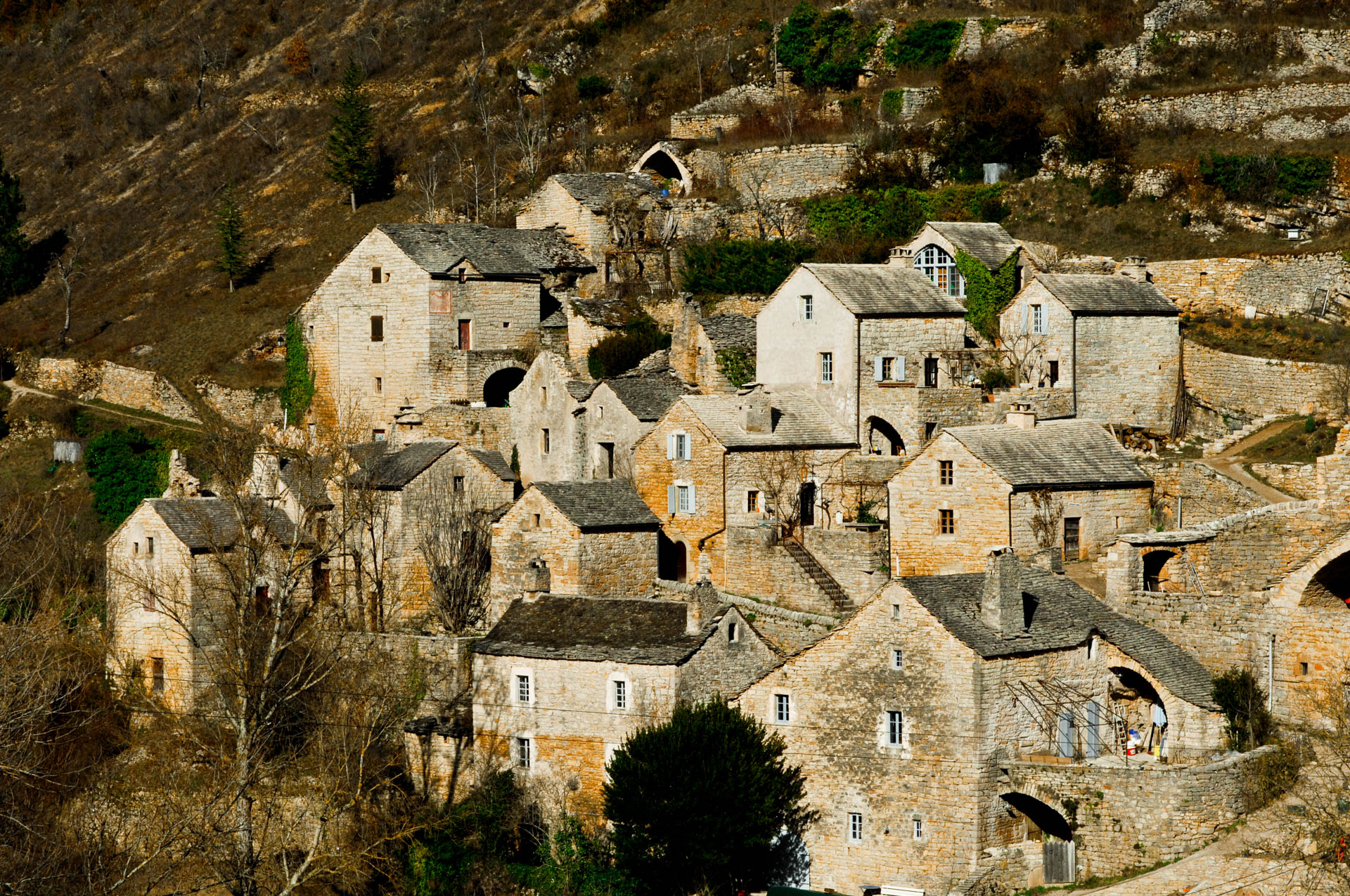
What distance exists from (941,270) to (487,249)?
1621 cm

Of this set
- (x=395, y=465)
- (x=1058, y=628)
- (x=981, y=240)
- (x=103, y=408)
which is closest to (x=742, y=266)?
(x=981, y=240)

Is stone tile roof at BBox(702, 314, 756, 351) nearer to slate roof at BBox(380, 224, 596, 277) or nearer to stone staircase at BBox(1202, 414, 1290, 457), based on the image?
slate roof at BBox(380, 224, 596, 277)

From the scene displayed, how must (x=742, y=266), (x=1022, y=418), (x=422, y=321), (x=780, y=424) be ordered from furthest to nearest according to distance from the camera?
(x=422, y=321) → (x=742, y=266) → (x=780, y=424) → (x=1022, y=418)

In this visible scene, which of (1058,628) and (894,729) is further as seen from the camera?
(1058,628)

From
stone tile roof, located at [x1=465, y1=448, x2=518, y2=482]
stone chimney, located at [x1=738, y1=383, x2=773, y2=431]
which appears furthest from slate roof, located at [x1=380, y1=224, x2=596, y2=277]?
stone chimney, located at [x1=738, y1=383, x2=773, y2=431]

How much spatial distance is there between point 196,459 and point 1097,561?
33913 millimetres

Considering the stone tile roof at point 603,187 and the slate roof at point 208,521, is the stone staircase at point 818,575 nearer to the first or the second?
the slate roof at point 208,521

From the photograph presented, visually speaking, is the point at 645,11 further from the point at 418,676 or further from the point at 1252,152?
the point at 418,676

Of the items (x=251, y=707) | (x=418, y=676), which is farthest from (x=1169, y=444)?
(x=251, y=707)

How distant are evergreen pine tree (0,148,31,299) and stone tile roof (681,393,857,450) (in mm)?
54832

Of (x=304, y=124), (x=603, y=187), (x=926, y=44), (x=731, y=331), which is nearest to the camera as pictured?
(x=731, y=331)

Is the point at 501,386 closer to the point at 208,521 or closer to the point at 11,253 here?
the point at 208,521

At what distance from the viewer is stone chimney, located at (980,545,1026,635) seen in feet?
131

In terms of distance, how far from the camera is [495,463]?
54.7 m
